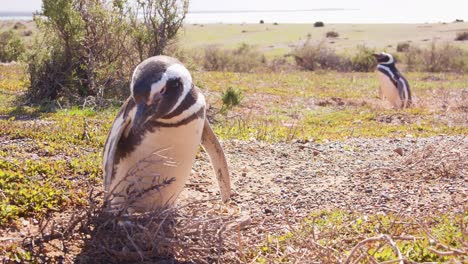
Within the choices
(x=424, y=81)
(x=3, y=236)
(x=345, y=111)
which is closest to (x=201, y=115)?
(x=3, y=236)

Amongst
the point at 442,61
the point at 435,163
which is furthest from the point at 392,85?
the point at 442,61

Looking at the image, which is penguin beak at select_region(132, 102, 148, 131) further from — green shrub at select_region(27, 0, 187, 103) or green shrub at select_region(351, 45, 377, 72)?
green shrub at select_region(351, 45, 377, 72)

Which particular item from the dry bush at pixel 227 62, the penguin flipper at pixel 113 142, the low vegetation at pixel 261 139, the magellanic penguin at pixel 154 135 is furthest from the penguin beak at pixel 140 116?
the dry bush at pixel 227 62

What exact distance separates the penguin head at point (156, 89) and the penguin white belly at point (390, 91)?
8.60 m

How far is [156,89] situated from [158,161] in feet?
1.49

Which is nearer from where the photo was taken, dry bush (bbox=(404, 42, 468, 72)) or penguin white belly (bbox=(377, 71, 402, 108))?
penguin white belly (bbox=(377, 71, 402, 108))

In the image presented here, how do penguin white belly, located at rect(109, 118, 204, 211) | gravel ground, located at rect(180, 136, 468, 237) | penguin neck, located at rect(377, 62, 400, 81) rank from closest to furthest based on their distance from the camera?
penguin white belly, located at rect(109, 118, 204, 211) → gravel ground, located at rect(180, 136, 468, 237) → penguin neck, located at rect(377, 62, 400, 81)

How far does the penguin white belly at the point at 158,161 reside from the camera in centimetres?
325

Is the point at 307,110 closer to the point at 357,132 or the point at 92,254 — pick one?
the point at 357,132

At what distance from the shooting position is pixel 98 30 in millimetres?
9766

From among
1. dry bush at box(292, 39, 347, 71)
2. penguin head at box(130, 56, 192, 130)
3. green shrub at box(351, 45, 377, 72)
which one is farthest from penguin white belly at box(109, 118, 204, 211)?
green shrub at box(351, 45, 377, 72)

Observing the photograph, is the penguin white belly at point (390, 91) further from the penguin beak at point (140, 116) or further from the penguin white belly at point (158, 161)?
the penguin beak at point (140, 116)

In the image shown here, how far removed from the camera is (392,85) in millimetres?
11508

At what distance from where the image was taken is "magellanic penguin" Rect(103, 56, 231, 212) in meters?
3.04
